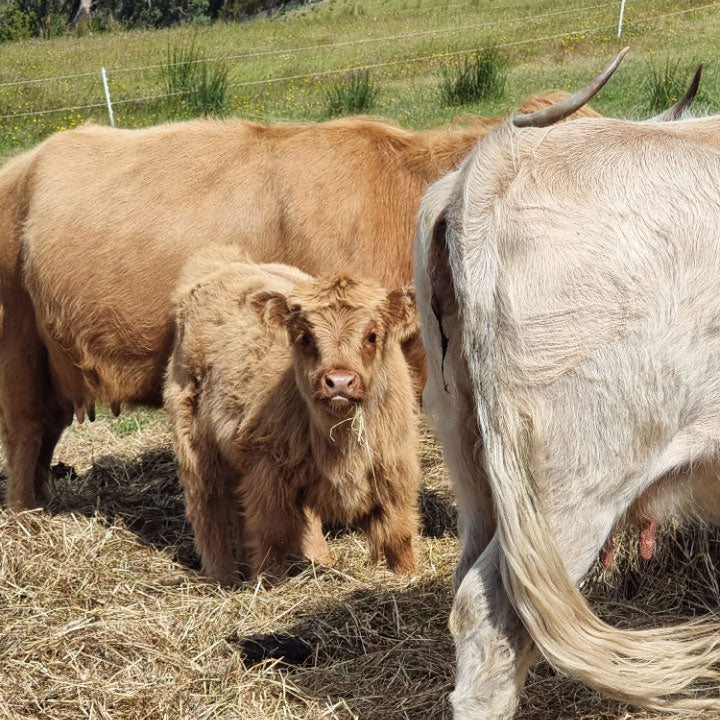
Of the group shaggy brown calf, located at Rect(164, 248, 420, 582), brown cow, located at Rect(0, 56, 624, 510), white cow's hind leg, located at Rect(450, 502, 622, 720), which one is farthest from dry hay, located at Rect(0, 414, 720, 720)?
brown cow, located at Rect(0, 56, 624, 510)

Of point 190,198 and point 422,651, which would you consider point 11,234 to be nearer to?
point 190,198

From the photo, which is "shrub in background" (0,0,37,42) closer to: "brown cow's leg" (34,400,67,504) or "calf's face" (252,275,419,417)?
"brown cow's leg" (34,400,67,504)

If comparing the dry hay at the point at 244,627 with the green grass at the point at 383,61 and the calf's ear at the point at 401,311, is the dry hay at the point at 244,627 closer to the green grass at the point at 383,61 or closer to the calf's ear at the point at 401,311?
the calf's ear at the point at 401,311

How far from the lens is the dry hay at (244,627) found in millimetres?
3510

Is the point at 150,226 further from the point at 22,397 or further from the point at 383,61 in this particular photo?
the point at 383,61

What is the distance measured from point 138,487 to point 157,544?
0.81 metres

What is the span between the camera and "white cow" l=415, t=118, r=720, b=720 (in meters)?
2.55

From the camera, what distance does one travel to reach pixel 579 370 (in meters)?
2.59

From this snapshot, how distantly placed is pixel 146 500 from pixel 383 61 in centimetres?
1873

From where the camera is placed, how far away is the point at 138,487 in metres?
6.15

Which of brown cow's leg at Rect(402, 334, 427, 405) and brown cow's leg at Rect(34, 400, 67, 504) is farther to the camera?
brown cow's leg at Rect(34, 400, 67, 504)

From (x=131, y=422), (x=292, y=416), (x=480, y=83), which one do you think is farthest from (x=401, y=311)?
(x=480, y=83)

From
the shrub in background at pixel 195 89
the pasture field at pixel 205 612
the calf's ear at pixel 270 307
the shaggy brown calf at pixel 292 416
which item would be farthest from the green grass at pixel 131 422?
the shrub in background at pixel 195 89

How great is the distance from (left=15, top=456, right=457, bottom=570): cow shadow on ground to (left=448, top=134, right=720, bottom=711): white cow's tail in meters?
2.55
